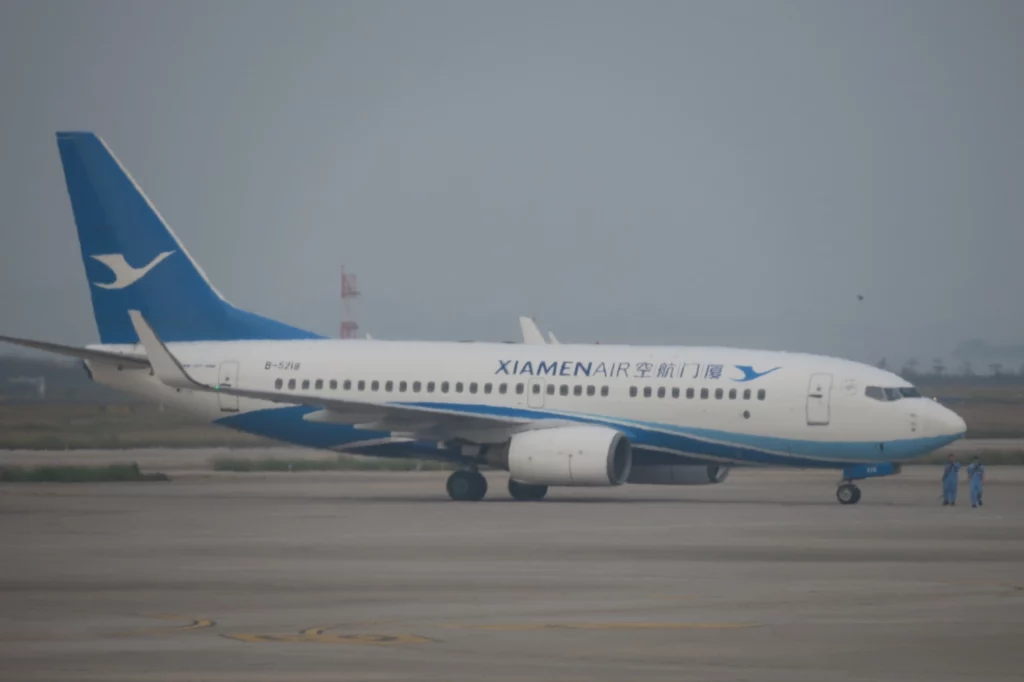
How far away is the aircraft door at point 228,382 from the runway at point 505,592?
19.5 feet

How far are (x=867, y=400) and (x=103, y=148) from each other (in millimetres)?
21760

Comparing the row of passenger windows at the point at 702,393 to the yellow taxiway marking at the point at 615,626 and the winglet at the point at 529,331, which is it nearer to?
the winglet at the point at 529,331

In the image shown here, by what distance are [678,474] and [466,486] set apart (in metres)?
5.39

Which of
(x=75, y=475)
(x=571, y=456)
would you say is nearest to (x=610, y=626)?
(x=571, y=456)

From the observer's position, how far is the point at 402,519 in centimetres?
3738

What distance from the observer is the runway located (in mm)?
16484

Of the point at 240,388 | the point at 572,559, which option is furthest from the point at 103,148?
the point at 572,559

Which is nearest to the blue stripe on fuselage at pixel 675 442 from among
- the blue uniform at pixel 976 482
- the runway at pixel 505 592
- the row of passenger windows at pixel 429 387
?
the row of passenger windows at pixel 429 387

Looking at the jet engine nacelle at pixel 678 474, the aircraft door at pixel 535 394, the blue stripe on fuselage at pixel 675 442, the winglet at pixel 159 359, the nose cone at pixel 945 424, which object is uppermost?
the winglet at pixel 159 359

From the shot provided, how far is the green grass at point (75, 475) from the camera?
51.7 meters

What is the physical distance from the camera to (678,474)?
1796 inches

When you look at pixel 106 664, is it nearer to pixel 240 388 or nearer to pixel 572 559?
pixel 572 559

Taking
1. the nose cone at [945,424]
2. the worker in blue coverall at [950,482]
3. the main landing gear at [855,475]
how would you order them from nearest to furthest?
1. the nose cone at [945,424]
2. the worker in blue coverall at [950,482]
3. the main landing gear at [855,475]

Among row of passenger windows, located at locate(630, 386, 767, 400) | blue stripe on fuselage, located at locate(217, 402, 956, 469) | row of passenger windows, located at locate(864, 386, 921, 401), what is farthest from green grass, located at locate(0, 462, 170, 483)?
row of passenger windows, located at locate(864, 386, 921, 401)
